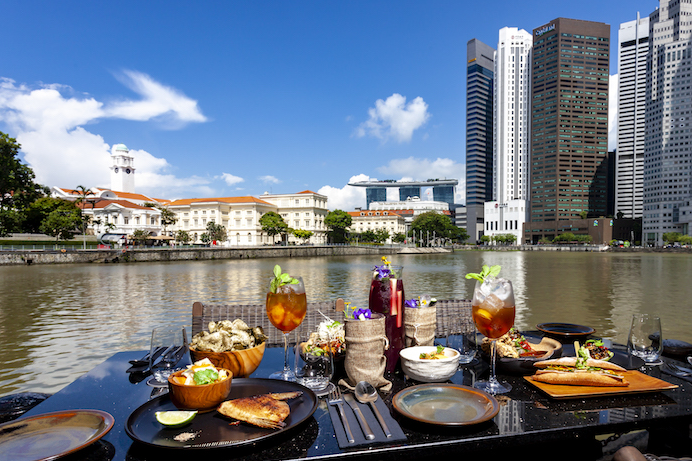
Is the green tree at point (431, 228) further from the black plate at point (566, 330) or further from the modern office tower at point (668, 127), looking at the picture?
the black plate at point (566, 330)

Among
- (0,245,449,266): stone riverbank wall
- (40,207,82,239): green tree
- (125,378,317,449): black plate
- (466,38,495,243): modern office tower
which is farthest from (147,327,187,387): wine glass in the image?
(466,38,495,243): modern office tower

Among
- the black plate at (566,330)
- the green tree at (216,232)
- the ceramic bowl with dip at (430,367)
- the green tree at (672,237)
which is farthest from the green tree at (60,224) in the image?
the green tree at (672,237)

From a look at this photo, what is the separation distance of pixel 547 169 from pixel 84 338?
130 metres

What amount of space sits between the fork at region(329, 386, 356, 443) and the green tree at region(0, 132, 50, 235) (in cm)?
4949

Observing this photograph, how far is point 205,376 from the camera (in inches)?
58.5

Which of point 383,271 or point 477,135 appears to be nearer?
point 383,271

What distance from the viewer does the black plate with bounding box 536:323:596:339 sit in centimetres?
269

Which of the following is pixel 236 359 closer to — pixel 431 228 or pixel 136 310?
pixel 136 310

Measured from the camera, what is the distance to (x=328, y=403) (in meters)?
1.60

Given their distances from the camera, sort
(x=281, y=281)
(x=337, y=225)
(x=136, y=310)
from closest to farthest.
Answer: (x=281, y=281) → (x=136, y=310) → (x=337, y=225)

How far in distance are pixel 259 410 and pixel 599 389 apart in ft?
4.85

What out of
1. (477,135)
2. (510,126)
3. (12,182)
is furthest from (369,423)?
(477,135)

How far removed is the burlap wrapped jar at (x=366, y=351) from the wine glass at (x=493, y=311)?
0.46m

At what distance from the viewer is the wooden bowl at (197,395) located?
1438 millimetres
